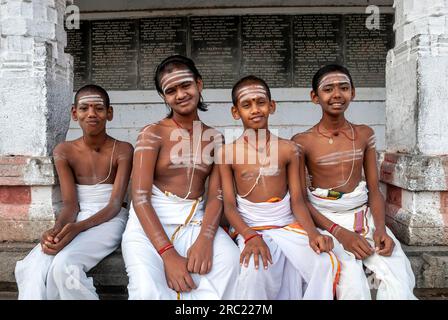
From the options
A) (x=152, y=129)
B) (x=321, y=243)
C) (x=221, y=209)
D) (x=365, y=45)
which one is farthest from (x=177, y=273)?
(x=365, y=45)

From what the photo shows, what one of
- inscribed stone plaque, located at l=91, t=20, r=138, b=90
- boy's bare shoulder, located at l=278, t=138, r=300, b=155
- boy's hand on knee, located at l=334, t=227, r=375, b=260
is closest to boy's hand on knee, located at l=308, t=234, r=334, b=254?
boy's hand on knee, located at l=334, t=227, r=375, b=260

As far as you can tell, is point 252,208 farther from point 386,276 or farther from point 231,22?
point 231,22

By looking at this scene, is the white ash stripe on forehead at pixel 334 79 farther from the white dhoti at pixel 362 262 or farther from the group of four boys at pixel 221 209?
the white dhoti at pixel 362 262

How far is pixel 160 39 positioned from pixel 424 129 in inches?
152

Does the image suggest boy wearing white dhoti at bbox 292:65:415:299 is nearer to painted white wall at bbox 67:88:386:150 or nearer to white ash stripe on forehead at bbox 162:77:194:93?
white ash stripe on forehead at bbox 162:77:194:93

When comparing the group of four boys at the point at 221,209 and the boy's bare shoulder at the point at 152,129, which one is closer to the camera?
the group of four boys at the point at 221,209

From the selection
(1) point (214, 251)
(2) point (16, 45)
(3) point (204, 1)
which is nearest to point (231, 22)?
(3) point (204, 1)

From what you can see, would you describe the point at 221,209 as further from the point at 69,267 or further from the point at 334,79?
the point at 334,79

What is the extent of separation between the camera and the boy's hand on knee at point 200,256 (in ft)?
8.93

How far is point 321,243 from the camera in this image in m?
2.79

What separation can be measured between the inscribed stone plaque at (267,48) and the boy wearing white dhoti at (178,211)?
2776 mm

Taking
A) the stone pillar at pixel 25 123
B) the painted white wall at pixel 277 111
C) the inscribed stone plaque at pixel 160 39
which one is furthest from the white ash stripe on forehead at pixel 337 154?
the inscribed stone plaque at pixel 160 39

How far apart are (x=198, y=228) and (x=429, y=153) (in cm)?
192

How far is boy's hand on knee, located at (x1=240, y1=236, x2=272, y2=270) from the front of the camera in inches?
107
